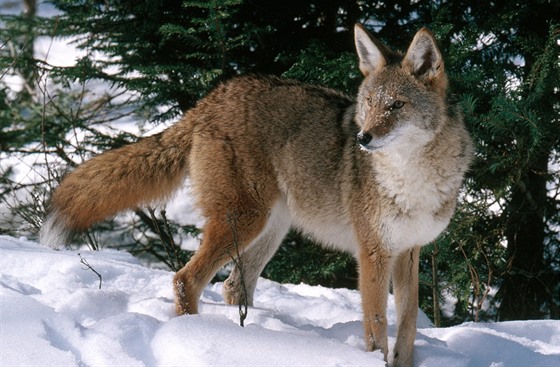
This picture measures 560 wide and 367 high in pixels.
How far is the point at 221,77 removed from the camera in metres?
6.82

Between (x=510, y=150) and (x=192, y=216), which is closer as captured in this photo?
(x=510, y=150)

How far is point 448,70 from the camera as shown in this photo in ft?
19.7

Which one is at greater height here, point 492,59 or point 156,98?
point 492,59

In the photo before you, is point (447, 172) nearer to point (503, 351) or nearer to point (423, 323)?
point (503, 351)

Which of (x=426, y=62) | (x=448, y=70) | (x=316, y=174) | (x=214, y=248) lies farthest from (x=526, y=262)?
(x=214, y=248)

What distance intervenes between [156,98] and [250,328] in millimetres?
4202

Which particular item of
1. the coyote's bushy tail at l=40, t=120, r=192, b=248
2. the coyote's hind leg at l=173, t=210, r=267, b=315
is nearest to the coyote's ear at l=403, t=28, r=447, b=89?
the coyote's hind leg at l=173, t=210, r=267, b=315

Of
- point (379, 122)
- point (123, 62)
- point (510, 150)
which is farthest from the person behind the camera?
point (123, 62)

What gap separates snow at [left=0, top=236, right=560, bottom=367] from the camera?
3459 mm

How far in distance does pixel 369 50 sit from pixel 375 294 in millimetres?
1773

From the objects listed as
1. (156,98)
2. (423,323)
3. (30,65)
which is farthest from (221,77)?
(423,323)

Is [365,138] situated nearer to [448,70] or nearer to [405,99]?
[405,99]

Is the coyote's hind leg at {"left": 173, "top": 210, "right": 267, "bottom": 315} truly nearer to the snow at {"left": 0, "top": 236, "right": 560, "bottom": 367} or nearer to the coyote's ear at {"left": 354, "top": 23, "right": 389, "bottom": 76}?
the snow at {"left": 0, "top": 236, "right": 560, "bottom": 367}

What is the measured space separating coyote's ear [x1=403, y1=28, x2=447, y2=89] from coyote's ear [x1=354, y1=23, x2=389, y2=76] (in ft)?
0.77
